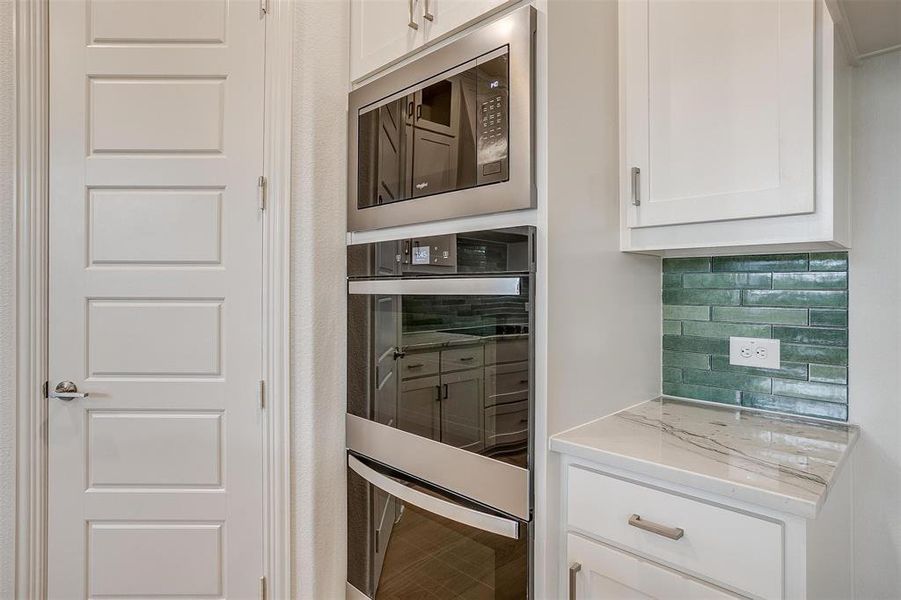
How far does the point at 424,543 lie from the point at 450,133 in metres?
1.10

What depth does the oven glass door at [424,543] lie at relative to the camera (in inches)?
45.4

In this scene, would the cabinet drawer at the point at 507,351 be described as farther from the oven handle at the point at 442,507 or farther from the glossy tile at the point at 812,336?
the glossy tile at the point at 812,336

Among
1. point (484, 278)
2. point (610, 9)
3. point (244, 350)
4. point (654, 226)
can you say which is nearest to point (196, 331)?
point (244, 350)

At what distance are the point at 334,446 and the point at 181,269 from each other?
2.45 feet

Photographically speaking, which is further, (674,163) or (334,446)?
(334,446)

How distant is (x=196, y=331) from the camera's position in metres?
1.57

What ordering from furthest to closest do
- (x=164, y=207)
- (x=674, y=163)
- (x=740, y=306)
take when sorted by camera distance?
(x=164, y=207), (x=740, y=306), (x=674, y=163)

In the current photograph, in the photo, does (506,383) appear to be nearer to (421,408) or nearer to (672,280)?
(421,408)

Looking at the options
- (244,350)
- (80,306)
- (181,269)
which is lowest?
(244,350)

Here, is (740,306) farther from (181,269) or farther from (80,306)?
(80,306)

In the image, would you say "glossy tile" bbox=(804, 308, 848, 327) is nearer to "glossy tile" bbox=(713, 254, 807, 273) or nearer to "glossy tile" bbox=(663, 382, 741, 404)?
"glossy tile" bbox=(713, 254, 807, 273)

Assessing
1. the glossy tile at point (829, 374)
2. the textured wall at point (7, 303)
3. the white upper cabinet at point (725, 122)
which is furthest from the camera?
the textured wall at point (7, 303)

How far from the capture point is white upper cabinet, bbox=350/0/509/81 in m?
1.27

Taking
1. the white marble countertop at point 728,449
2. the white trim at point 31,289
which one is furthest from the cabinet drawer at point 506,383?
the white trim at point 31,289
